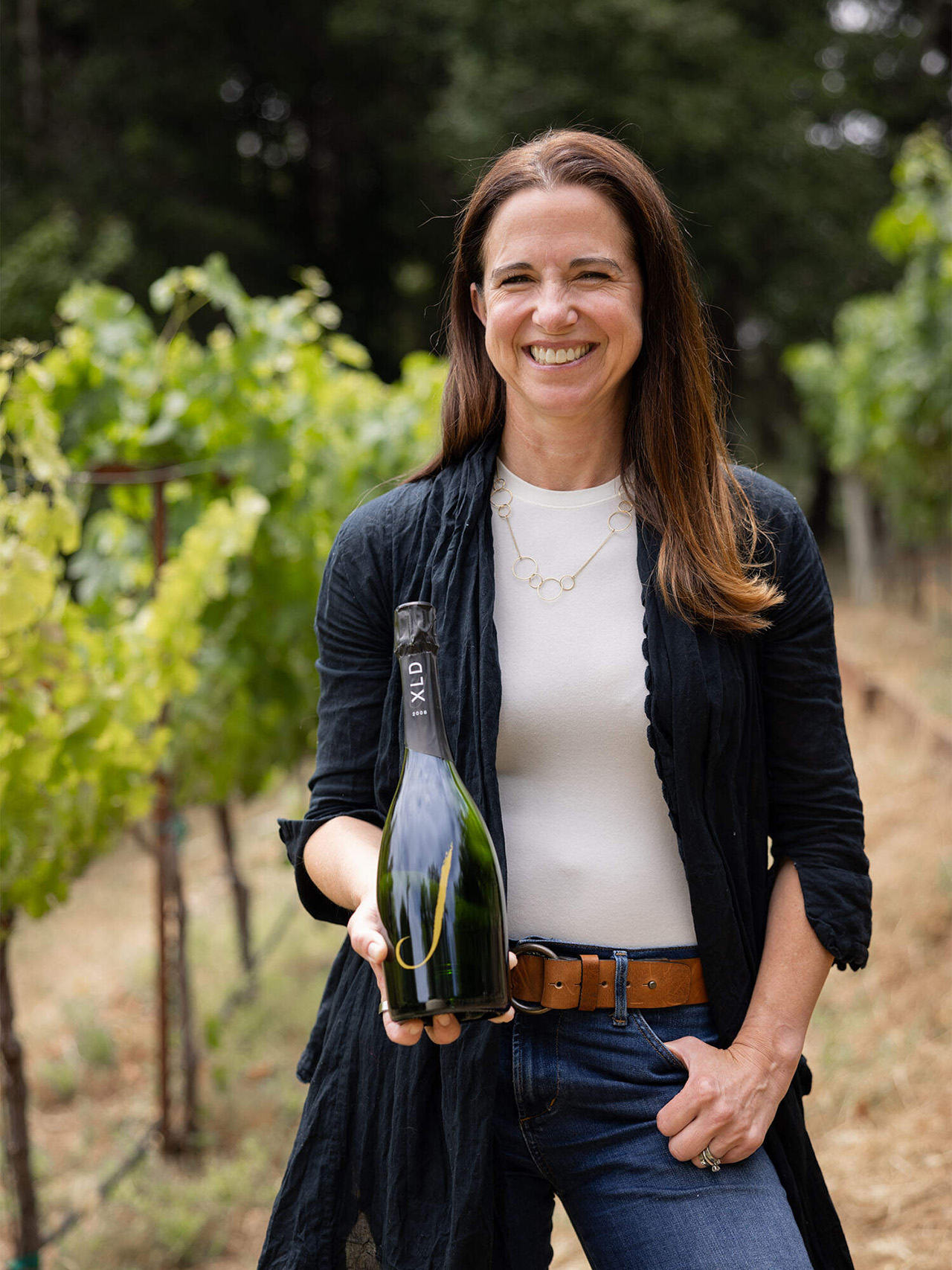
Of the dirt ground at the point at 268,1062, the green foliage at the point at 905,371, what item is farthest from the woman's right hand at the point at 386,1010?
the green foliage at the point at 905,371

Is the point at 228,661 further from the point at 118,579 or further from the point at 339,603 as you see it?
the point at 339,603

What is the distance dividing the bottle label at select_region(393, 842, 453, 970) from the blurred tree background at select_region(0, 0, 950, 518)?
12.0m

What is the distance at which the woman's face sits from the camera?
1.63 meters

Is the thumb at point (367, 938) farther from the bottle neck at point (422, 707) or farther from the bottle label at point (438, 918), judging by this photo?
the bottle neck at point (422, 707)

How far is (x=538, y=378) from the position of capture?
166 cm

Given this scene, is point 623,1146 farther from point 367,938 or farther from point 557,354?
point 557,354

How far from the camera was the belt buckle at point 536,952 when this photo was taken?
5.16ft

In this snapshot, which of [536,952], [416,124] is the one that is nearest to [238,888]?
[536,952]

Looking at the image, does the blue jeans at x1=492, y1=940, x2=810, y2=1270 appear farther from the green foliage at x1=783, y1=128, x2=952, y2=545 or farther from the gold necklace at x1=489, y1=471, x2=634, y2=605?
the green foliage at x1=783, y1=128, x2=952, y2=545

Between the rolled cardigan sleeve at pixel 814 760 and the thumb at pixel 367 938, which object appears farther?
the rolled cardigan sleeve at pixel 814 760

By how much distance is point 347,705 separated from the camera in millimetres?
1712

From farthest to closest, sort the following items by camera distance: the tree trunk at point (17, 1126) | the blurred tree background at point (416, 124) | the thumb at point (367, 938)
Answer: the blurred tree background at point (416, 124), the tree trunk at point (17, 1126), the thumb at point (367, 938)

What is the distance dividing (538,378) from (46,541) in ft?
4.25

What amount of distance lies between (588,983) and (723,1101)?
0.22 m
